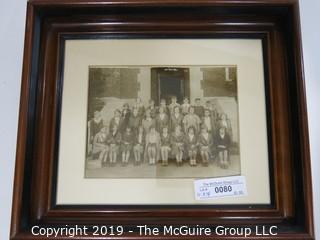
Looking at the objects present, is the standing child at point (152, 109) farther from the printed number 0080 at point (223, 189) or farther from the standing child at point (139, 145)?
the printed number 0080 at point (223, 189)

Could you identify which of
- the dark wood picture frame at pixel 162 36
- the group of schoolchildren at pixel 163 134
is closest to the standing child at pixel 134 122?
the group of schoolchildren at pixel 163 134

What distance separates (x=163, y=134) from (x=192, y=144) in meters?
0.05

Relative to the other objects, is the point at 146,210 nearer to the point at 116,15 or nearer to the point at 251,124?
the point at 251,124

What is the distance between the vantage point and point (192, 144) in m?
0.53

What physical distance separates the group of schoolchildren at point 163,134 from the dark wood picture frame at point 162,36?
0.22 ft

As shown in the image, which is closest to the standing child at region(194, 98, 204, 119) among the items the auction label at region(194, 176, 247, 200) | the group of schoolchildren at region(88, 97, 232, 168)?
the group of schoolchildren at region(88, 97, 232, 168)

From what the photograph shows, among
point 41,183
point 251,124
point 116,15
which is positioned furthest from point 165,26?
point 41,183

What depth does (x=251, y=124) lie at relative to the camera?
0.54 metres

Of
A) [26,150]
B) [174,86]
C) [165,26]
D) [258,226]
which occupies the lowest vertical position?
[258,226]

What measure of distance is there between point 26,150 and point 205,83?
0.95 feet

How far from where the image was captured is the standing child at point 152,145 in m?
0.53

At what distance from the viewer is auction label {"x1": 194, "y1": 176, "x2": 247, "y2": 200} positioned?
20.4 inches

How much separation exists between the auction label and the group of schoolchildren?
0.02m

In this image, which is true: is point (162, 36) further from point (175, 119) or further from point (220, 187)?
point (220, 187)
